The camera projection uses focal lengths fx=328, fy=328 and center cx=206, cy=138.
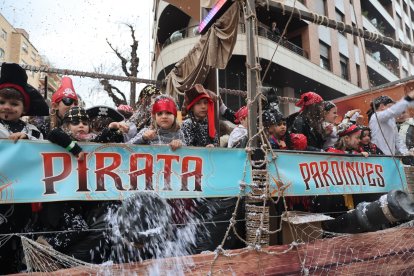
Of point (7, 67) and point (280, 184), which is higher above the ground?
point (7, 67)

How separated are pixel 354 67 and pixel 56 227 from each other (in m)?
23.6

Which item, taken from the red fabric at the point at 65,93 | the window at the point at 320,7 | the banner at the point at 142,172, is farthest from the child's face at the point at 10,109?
the window at the point at 320,7

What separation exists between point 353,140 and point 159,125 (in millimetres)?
2677

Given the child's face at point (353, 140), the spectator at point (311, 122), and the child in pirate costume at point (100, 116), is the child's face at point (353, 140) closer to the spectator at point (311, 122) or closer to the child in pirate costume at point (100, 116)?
the spectator at point (311, 122)

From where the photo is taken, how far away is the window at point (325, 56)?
1948cm

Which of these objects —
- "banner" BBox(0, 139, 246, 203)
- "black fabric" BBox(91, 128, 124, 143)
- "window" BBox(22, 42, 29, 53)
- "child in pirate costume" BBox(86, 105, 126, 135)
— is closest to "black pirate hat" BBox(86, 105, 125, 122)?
"child in pirate costume" BBox(86, 105, 126, 135)

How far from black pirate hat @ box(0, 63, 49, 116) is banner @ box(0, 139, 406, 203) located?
71 centimetres

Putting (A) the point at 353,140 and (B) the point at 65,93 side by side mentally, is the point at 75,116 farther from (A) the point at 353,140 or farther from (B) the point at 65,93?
(A) the point at 353,140

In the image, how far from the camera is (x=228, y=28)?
4.02 m

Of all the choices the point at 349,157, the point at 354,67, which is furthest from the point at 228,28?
the point at 354,67

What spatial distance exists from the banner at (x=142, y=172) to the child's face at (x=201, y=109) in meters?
1.33

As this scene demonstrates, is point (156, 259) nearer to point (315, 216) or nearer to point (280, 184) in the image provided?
point (280, 184)

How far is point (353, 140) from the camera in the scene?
4352mm

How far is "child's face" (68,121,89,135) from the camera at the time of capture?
9.55 feet
